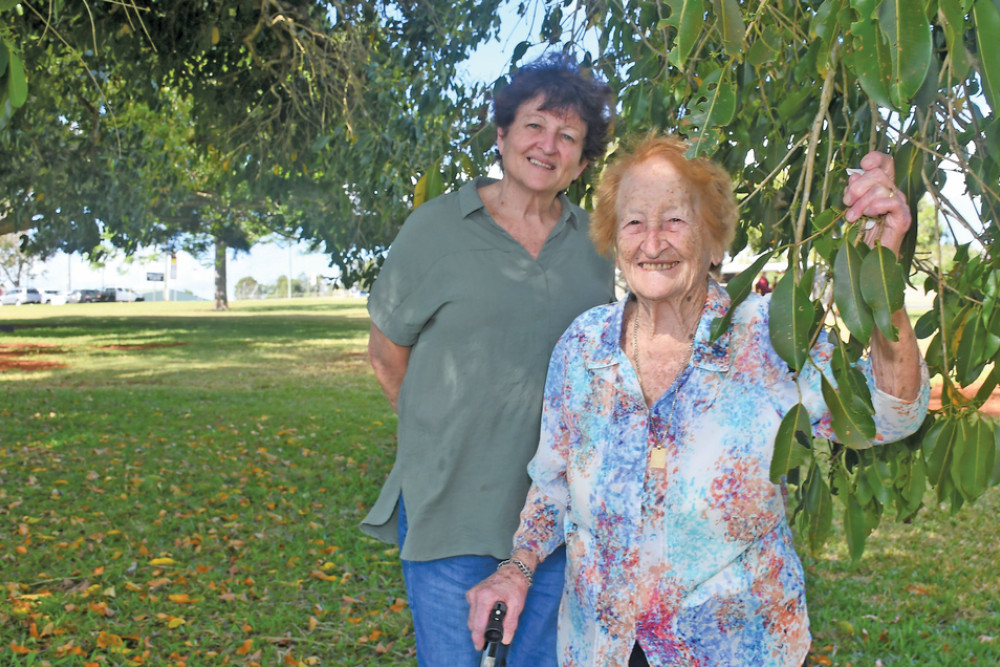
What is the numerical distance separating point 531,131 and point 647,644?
126 cm

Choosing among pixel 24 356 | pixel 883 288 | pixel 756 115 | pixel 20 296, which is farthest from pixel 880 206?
pixel 20 296

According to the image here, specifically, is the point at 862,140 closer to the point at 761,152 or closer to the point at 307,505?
the point at 761,152

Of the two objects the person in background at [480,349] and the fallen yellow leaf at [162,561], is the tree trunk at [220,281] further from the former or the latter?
the person in background at [480,349]

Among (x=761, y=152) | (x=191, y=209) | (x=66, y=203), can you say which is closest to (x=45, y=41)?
(x=761, y=152)

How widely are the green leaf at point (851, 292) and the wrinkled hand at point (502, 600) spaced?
1.10m

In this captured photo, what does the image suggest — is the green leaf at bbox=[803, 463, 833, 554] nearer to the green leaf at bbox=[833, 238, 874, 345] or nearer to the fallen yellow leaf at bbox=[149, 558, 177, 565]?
the green leaf at bbox=[833, 238, 874, 345]

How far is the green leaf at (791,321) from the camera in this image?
1.21 metres

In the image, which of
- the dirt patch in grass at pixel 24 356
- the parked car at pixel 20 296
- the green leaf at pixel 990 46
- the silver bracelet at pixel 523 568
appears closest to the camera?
the green leaf at pixel 990 46

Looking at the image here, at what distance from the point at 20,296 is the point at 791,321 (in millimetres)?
70140

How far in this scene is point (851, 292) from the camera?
1.18m

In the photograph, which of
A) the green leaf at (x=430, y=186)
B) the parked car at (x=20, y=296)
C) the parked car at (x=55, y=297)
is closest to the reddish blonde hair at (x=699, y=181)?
the green leaf at (x=430, y=186)

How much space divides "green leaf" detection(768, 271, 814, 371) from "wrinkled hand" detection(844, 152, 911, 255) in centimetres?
22

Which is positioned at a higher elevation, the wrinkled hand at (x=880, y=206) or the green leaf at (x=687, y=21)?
the green leaf at (x=687, y=21)

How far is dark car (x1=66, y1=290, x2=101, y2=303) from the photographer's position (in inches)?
2653
